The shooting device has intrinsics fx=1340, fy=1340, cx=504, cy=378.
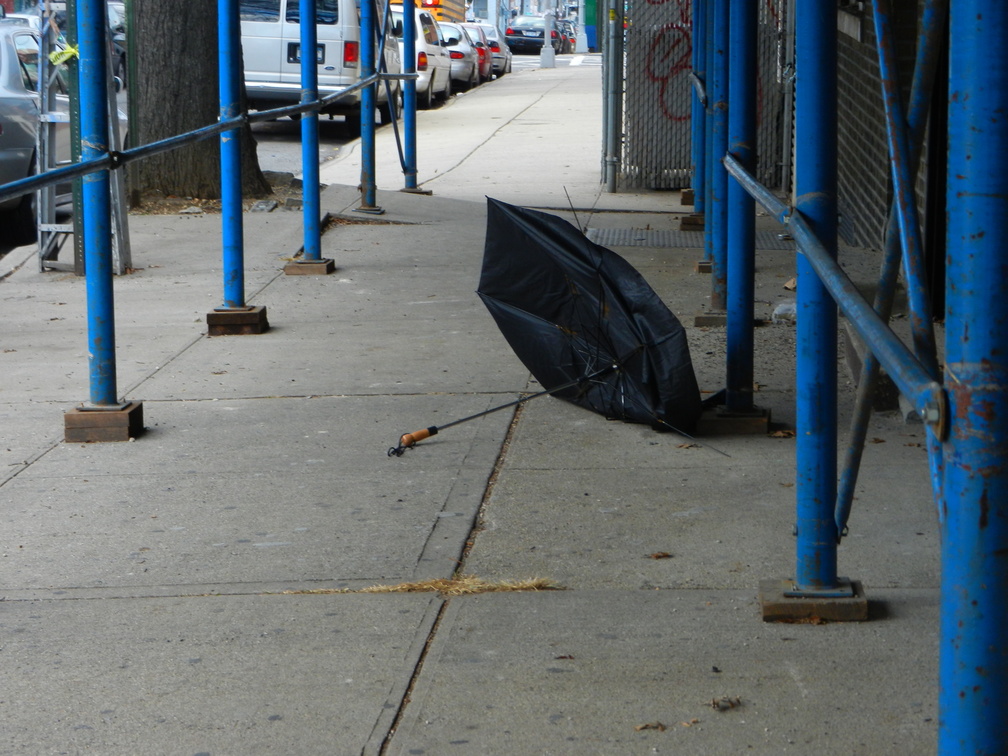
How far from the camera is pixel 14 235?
11.6 m

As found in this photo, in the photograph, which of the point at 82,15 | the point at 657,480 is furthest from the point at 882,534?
the point at 82,15

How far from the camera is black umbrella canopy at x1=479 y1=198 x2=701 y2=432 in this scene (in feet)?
16.5

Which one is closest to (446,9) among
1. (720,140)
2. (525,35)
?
(525,35)

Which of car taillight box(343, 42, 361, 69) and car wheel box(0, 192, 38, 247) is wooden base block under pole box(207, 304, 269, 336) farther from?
car taillight box(343, 42, 361, 69)

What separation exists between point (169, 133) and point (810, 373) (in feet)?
30.4

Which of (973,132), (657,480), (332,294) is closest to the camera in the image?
(973,132)

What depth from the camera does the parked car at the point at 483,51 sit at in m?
34.7

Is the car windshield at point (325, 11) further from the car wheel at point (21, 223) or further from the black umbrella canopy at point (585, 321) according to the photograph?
the black umbrella canopy at point (585, 321)

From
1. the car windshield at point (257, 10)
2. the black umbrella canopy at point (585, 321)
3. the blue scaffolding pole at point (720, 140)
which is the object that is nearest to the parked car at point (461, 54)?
the car windshield at point (257, 10)

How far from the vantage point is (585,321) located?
5.30 m

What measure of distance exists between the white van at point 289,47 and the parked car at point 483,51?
15746 millimetres

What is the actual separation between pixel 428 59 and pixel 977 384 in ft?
82.2

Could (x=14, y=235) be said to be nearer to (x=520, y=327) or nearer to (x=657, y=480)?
(x=520, y=327)

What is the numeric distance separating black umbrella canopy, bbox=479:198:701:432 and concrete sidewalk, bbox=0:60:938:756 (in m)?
0.14
